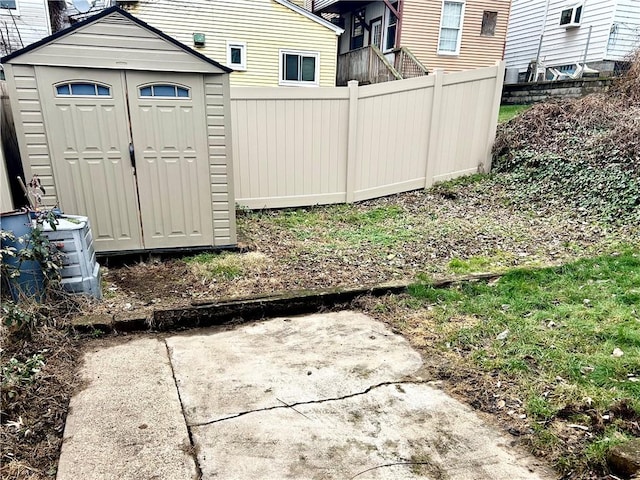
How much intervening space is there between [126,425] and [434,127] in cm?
608

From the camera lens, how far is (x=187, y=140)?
4.07 meters

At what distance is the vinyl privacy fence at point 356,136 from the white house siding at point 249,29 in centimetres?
662

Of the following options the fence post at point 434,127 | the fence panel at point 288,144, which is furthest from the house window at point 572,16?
the fence panel at point 288,144

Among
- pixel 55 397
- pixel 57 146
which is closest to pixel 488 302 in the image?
pixel 55 397

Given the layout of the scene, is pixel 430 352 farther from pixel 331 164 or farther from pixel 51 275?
pixel 331 164

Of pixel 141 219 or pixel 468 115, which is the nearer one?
pixel 141 219

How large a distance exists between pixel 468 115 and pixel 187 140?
4.95 meters

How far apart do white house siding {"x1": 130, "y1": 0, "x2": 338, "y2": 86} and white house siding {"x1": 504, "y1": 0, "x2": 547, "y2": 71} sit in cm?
699

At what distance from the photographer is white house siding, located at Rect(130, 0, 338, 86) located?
11.0 meters

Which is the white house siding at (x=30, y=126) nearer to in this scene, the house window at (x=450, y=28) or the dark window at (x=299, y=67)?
the dark window at (x=299, y=67)

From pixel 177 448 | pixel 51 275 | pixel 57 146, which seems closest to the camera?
pixel 177 448

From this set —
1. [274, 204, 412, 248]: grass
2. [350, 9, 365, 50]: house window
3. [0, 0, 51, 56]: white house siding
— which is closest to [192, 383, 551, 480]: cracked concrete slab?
[274, 204, 412, 248]: grass

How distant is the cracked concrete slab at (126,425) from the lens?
75.9 inches

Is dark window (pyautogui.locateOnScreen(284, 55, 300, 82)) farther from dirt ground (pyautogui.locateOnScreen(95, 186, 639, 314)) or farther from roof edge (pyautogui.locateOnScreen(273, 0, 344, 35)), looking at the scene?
dirt ground (pyautogui.locateOnScreen(95, 186, 639, 314))
